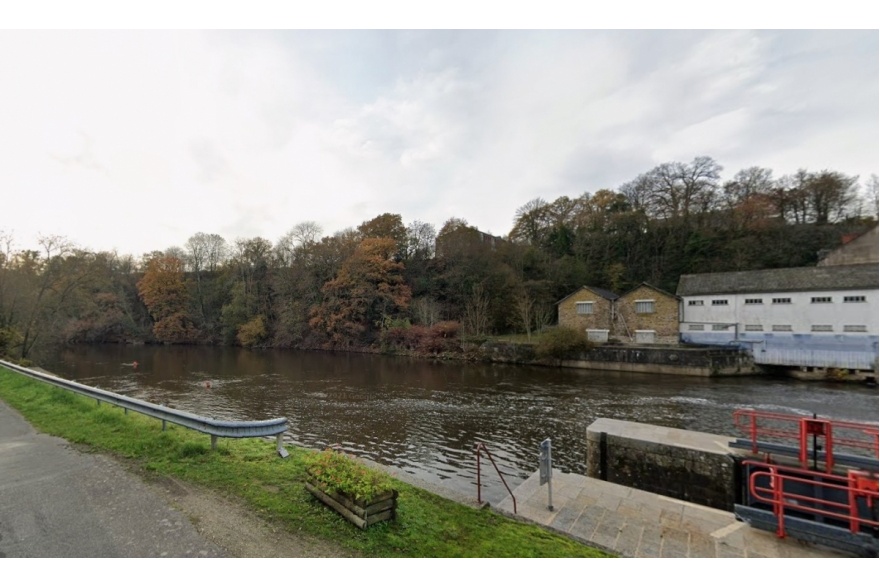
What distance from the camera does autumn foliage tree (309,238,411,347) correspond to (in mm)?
44688

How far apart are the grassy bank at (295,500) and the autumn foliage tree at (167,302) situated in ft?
179

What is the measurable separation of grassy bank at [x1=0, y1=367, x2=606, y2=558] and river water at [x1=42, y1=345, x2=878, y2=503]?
3.52 m

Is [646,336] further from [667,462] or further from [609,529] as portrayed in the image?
[609,529]

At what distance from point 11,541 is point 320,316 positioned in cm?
4321

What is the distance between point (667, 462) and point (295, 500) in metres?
7.17

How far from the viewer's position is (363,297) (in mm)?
44781

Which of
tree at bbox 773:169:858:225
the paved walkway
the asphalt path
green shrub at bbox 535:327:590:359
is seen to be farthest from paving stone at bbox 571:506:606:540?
green shrub at bbox 535:327:590:359

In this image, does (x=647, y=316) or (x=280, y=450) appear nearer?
(x=280, y=450)

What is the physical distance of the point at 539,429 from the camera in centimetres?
1430

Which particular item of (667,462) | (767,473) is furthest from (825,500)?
(667,462)

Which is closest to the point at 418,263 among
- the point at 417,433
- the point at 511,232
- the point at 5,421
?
the point at 511,232

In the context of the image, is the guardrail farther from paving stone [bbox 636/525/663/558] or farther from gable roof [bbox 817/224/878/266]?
gable roof [bbox 817/224/878/266]

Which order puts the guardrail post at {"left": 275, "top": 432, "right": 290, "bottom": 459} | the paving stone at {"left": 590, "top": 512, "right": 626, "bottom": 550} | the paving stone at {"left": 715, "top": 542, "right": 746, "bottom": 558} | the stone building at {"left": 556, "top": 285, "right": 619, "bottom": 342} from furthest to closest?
the stone building at {"left": 556, "top": 285, "right": 619, "bottom": 342}, the guardrail post at {"left": 275, "top": 432, "right": 290, "bottom": 459}, the paving stone at {"left": 590, "top": 512, "right": 626, "bottom": 550}, the paving stone at {"left": 715, "top": 542, "right": 746, "bottom": 558}

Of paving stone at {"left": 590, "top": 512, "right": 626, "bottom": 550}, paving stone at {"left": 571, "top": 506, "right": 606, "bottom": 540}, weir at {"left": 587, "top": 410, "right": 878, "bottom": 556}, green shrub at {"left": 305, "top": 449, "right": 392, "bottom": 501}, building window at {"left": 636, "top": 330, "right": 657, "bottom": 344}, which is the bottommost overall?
paving stone at {"left": 571, "top": 506, "right": 606, "bottom": 540}
